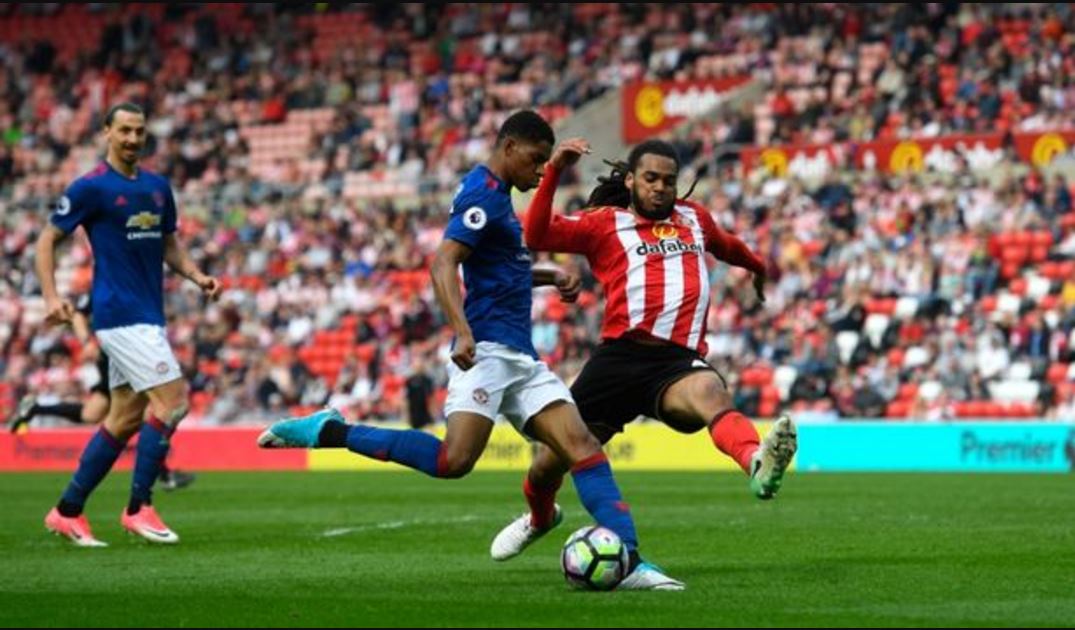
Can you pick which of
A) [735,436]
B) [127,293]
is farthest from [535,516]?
[127,293]

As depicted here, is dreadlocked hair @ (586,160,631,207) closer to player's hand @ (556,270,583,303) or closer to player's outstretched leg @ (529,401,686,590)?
player's hand @ (556,270,583,303)

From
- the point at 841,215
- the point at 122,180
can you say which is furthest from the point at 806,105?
the point at 122,180

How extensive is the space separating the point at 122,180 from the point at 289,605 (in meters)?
4.78

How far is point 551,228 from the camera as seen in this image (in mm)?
11062

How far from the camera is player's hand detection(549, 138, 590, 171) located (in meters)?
9.79

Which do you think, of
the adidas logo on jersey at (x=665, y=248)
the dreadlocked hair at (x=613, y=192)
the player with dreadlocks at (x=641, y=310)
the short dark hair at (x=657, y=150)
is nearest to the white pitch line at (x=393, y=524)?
the player with dreadlocks at (x=641, y=310)

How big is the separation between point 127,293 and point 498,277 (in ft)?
11.9

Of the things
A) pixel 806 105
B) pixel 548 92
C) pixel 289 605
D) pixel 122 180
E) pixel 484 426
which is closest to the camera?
pixel 289 605

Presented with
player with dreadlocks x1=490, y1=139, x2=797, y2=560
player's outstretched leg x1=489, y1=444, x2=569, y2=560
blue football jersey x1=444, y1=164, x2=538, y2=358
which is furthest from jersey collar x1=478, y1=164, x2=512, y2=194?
player's outstretched leg x1=489, y1=444, x2=569, y2=560

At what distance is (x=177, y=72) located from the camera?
45.1 metres

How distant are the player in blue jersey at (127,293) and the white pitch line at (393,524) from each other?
4.42 feet

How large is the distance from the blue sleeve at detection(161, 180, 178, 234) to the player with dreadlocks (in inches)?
125

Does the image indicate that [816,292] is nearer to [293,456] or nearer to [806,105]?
[806,105]

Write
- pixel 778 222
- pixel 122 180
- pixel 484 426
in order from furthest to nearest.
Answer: pixel 778 222, pixel 122 180, pixel 484 426
